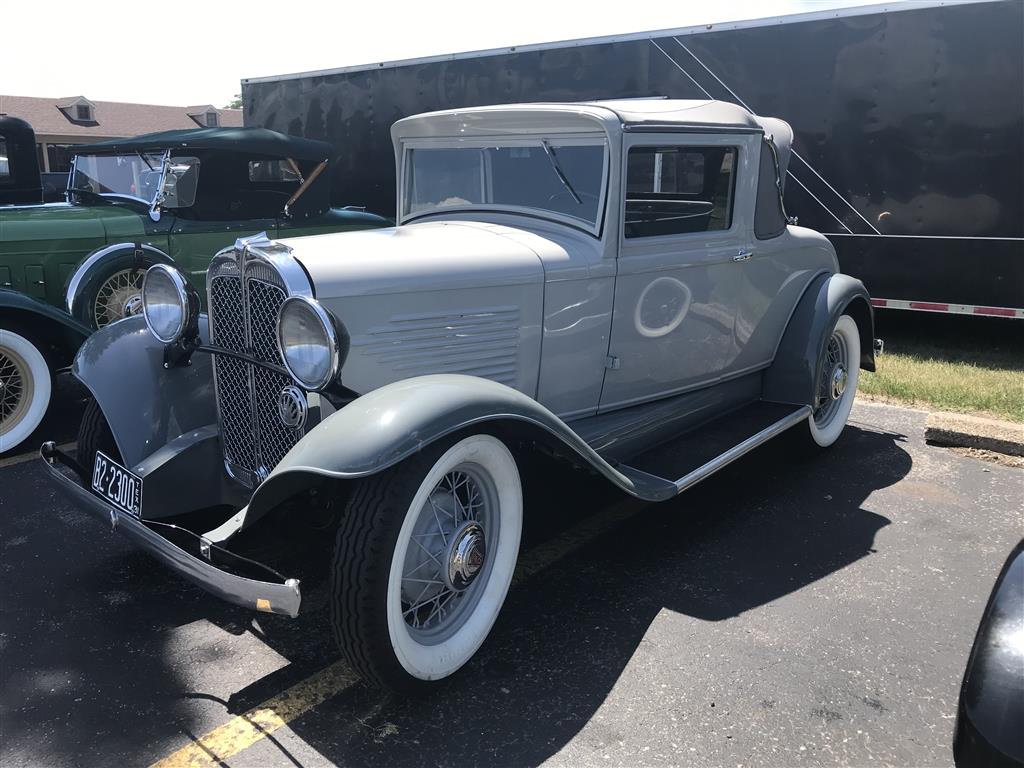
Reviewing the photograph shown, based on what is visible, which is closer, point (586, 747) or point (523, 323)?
point (586, 747)

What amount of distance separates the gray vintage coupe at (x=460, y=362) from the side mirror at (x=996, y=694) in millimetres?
1340

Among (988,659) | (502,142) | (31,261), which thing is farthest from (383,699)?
(31,261)

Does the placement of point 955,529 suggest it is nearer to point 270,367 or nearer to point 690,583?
point 690,583

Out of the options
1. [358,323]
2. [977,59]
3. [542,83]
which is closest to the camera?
[358,323]

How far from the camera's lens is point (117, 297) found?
5930 millimetres

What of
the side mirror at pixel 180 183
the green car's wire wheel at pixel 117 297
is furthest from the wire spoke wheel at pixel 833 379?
the side mirror at pixel 180 183

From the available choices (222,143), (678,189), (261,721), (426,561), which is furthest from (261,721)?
(222,143)

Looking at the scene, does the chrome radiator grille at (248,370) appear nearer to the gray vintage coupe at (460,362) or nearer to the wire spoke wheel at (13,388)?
the gray vintage coupe at (460,362)

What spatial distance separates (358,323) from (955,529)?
302 cm

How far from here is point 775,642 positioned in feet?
9.65

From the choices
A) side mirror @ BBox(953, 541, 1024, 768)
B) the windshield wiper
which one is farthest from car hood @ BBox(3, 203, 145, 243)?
side mirror @ BBox(953, 541, 1024, 768)

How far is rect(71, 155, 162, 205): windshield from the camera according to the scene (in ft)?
21.5

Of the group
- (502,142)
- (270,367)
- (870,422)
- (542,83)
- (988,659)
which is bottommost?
(870,422)

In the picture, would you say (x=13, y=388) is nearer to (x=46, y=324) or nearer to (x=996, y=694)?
(x=46, y=324)
